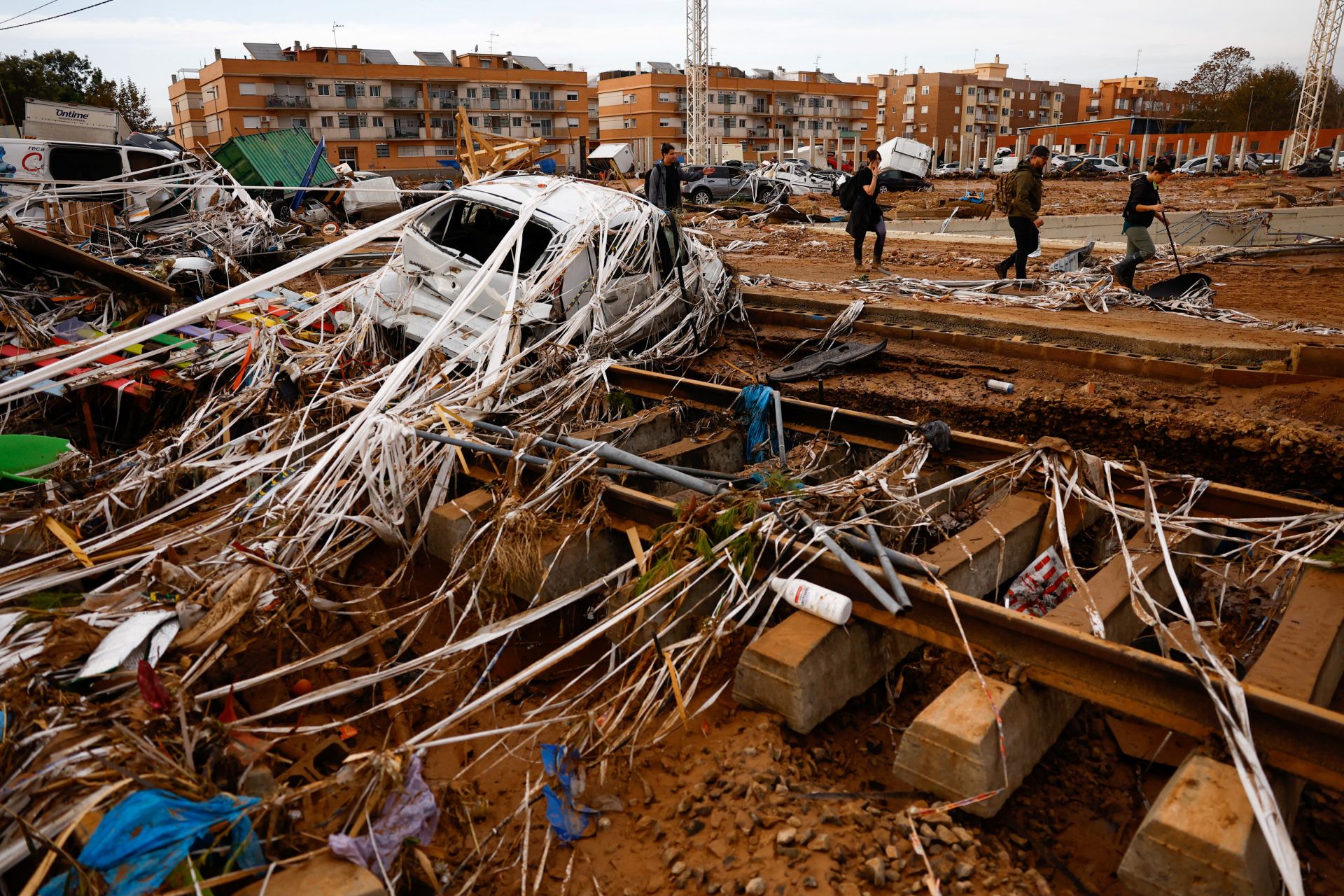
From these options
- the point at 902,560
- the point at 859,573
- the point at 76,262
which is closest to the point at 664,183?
the point at 76,262

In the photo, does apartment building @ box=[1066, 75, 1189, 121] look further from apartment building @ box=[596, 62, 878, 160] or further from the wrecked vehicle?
the wrecked vehicle

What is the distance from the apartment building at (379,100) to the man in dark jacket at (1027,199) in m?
54.0

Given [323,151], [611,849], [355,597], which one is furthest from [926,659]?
[323,151]

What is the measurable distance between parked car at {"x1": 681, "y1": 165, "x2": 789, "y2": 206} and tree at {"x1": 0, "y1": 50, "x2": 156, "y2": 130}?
2702 centimetres

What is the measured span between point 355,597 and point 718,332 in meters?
5.17

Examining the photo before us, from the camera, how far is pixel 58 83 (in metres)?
43.8

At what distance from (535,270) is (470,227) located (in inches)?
55.1

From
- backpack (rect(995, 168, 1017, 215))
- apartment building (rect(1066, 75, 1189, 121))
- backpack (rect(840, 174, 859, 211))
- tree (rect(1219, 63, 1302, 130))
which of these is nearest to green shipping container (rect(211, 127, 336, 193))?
backpack (rect(840, 174, 859, 211))

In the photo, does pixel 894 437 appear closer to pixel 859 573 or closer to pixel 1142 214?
pixel 859 573

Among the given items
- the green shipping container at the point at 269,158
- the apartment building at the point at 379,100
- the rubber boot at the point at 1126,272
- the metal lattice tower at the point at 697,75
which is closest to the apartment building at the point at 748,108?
the apartment building at the point at 379,100

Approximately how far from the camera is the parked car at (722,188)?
30969 millimetres

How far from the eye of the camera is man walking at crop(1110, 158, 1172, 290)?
9.71 m

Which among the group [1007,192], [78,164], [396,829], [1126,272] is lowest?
[396,829]

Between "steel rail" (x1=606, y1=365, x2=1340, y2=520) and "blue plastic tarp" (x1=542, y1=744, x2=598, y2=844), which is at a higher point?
"steel rail" (x1=606, y1=365, x2=1340, y2=520)
